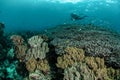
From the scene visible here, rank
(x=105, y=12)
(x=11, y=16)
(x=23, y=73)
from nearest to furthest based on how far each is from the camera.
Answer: (x=23, y=73)
(x=105, y=12)
(x=11, y=16)

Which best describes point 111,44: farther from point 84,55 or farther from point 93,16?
point 93,16

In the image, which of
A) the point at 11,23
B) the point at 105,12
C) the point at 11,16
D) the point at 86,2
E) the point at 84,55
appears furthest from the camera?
the point at 11,23

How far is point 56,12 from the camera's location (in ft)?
149

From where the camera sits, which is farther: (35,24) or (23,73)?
(35,24)

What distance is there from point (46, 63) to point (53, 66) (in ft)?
1.06

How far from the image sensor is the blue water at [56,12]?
3625cm

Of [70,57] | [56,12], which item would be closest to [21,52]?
[70,57]

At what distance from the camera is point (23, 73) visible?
26.4 ft

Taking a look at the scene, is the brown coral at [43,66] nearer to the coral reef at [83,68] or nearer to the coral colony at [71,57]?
the coral colony at [71,57]

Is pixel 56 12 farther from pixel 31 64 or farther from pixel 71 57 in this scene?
pixel 71 57

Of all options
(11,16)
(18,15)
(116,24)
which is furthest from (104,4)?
(11,16)

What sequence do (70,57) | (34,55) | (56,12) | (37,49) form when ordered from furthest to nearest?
(56,12), (37,49), (34,55), (70,57)

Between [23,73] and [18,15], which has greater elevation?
[18,15]

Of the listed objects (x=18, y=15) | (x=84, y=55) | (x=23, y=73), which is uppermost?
(x=18, y=15)
